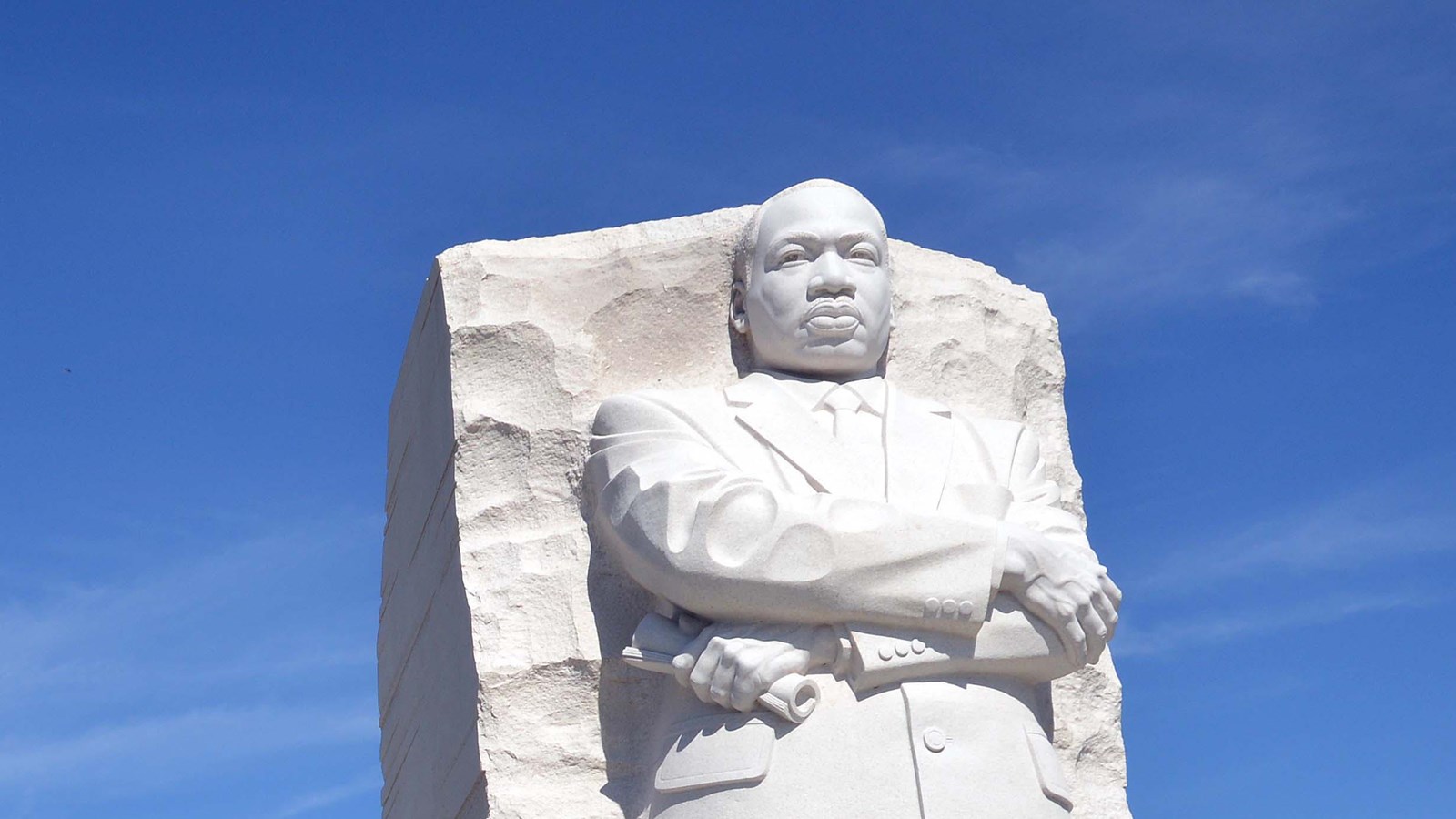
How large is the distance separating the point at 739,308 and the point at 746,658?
57.0 inches

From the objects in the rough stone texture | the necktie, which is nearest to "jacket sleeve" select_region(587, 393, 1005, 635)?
the necktie

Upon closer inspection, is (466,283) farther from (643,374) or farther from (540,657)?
(540,657)

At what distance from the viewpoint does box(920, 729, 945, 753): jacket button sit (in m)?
5.04

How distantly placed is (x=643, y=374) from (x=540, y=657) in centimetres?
106

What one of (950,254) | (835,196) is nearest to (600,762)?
(835,196)

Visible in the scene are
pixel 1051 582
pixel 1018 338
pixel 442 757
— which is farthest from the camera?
pixel 1018 338

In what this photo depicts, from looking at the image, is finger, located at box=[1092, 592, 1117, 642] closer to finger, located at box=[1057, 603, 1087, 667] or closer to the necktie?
finger, located at box=[1057, 603, 1087, 667]

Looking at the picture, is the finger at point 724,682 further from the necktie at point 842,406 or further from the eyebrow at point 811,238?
the eyebrow at point 811,238

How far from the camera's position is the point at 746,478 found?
530 cm

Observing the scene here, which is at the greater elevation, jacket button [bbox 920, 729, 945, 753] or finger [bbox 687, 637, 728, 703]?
finger [bbox 687, 637, 728, 703]

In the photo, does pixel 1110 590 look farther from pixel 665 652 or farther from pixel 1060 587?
pixel 665 652

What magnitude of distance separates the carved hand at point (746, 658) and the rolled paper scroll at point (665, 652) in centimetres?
4

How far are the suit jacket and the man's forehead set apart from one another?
916 mm

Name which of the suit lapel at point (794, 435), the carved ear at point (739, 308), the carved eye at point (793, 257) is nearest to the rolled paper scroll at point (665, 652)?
the suit lapel at point (794, 435)
